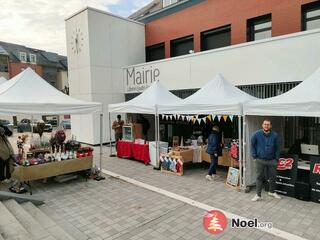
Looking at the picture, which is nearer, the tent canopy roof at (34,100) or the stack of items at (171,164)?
the tent canopy roof at (34,100)

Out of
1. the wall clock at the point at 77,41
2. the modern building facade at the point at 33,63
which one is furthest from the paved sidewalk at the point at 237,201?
the modern building facade at the point at 33,63

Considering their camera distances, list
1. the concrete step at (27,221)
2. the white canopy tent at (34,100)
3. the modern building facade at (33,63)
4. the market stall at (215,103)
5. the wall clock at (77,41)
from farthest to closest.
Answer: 1. the modern building facade at (33,63)
2. the wall clock at (77,41)
3. the market stall at (215,103)
4. the white canopy tent at (34,100)
5. the concrete step at (27,221)

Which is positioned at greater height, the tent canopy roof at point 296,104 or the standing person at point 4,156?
the tent canopy roof at point 296,104

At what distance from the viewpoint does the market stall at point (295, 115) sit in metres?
5.03

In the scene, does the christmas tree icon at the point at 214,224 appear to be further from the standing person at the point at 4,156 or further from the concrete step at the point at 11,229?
the standing person at the point at 4,156

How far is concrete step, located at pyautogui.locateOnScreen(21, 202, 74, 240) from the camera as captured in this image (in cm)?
406

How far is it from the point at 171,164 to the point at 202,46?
7158 mm

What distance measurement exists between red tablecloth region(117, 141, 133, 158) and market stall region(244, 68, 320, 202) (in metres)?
4.90

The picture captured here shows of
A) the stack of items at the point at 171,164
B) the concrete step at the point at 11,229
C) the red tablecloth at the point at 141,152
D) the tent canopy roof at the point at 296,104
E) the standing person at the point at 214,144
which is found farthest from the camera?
the red tablecloth at the point at 141,152

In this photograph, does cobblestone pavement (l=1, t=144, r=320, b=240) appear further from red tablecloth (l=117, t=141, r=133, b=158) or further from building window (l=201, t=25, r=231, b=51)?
building window (l=201, t=25, r=231, b=51)

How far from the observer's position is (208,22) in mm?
12062

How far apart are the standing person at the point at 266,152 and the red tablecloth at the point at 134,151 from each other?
4317mm

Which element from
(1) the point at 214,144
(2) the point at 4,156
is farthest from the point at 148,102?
(2) the point at 4,156

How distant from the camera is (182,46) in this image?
545 inches
